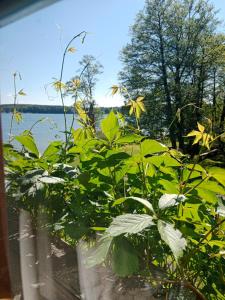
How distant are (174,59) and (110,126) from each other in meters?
0.20

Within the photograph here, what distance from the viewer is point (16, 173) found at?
0.77m

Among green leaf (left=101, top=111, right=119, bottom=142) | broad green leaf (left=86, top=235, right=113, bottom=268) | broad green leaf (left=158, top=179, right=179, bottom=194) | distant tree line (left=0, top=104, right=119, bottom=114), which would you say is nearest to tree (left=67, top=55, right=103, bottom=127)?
distant tree line (left=0, top=104, right=119, bottom=114)

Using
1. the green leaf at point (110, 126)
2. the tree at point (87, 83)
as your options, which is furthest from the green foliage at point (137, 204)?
the tree at point (87, 83)

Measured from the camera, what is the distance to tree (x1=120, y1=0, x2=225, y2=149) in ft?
2.05

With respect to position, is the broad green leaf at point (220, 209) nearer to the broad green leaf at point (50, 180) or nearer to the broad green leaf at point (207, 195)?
the broad green leaf at point (207, 195)

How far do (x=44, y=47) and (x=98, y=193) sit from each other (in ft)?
1.31

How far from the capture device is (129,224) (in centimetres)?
39

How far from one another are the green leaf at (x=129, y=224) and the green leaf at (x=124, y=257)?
30 mm

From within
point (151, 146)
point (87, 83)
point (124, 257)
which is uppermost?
point (87, 83)

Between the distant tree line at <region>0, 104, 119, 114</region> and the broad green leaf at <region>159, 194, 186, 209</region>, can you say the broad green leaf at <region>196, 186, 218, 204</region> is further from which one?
the distant tree line at <region>0, 104, 119, 114</region>

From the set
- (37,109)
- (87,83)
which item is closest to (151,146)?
(87,83)

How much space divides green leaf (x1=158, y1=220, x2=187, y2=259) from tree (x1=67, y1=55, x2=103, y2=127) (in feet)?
1.32

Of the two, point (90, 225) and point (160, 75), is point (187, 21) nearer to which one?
point (160, 75)

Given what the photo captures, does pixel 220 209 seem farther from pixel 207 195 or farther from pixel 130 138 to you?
pixel 130 138
